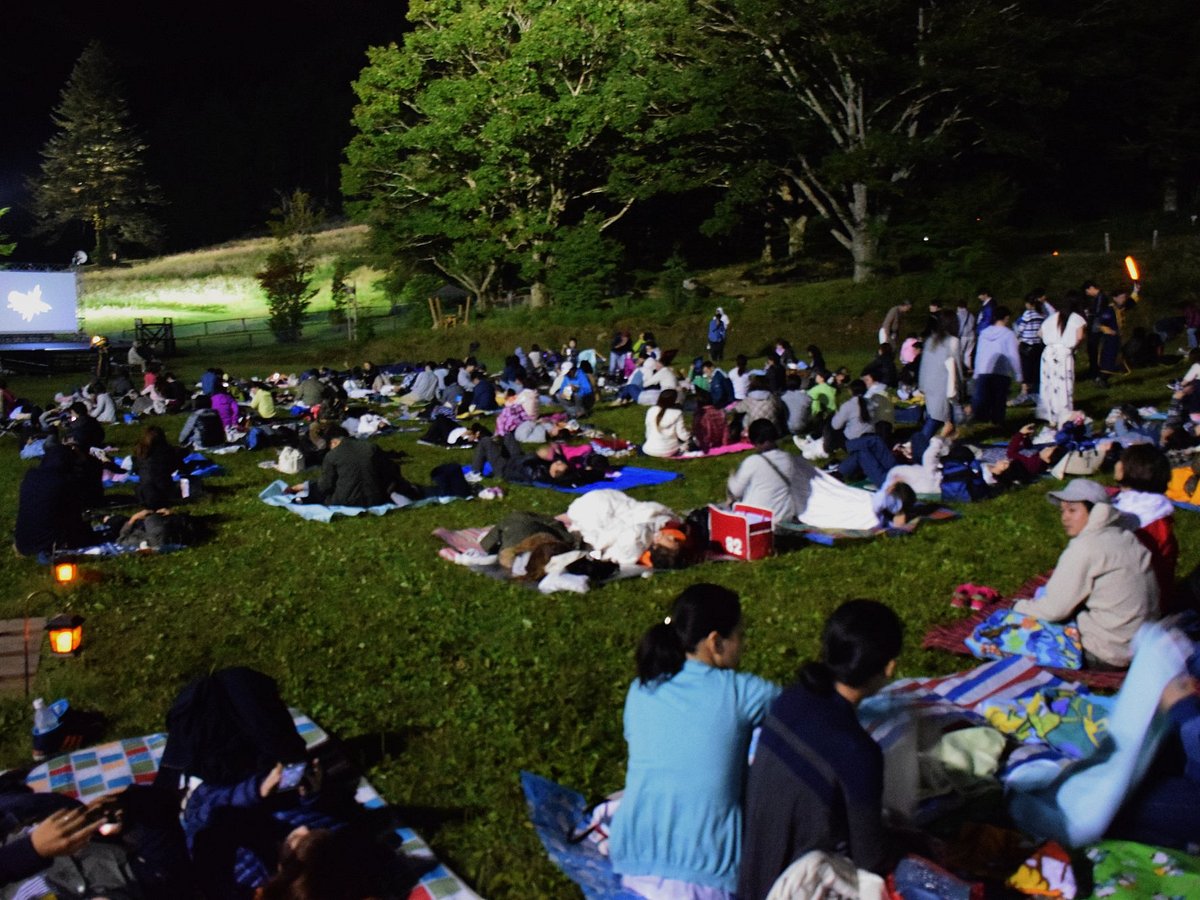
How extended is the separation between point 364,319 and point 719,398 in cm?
2753

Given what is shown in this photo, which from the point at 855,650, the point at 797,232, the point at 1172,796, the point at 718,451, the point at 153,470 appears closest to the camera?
the point at 855,650

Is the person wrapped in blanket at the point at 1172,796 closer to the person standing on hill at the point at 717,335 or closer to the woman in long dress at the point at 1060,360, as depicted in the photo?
the woman in long dress at the point at 1060,360

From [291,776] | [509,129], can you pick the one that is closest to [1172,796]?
[291,776]

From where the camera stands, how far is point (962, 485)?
1093 centimetres

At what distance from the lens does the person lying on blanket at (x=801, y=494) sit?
32.1ft

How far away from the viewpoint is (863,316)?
2755cm

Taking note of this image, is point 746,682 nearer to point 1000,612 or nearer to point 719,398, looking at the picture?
point 1000,612

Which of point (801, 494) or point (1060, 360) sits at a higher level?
point (1060, 360)

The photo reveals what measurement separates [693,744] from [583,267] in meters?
32.1

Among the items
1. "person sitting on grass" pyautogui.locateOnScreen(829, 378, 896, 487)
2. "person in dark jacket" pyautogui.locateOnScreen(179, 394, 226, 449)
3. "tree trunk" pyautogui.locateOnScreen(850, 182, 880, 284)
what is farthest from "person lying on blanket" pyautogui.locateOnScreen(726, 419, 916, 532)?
"tree trunk" pyautogui.locateOnScreen(850, 182, 880, 284)

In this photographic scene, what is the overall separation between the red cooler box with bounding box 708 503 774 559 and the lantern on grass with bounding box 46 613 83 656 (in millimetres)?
4744

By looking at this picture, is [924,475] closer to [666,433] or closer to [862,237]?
[666,433]

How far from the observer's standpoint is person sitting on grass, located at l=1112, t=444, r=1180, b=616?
6336 millimetres

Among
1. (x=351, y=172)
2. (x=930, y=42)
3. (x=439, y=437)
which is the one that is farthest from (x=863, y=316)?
(x=351, y=172)
